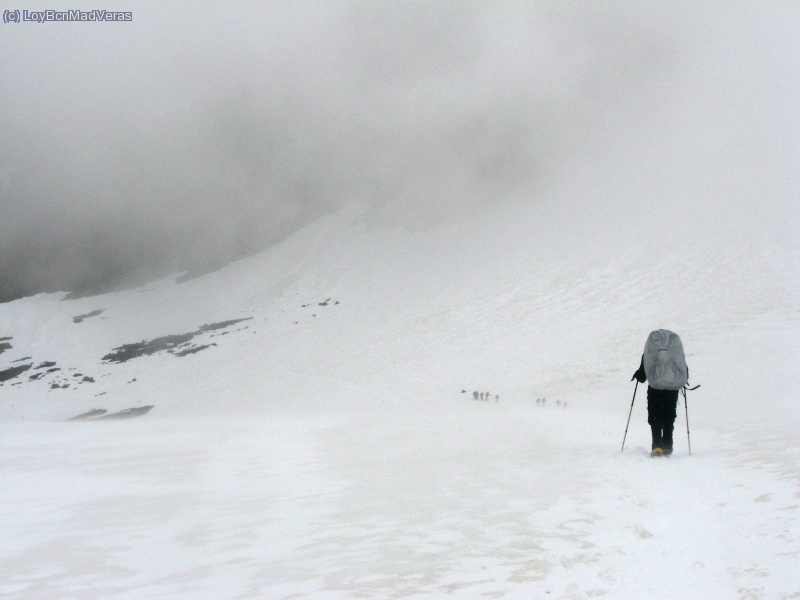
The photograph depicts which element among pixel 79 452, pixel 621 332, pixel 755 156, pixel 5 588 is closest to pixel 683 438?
pixel 5 588

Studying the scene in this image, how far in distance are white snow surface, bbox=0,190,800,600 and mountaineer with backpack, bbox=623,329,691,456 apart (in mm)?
350

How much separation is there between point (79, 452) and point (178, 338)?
33.4 meters

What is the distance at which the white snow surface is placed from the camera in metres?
3.64

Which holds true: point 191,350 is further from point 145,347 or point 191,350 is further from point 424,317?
point 424,317

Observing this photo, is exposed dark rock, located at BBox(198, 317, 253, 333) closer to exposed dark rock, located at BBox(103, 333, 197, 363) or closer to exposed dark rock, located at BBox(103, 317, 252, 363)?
exposed dark rock, located at BBox(103, 317, 252, 363)

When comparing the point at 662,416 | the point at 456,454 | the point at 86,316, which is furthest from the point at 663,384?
the point at 86,316

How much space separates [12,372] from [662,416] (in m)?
43.2

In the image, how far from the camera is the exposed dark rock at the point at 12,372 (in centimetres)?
3866

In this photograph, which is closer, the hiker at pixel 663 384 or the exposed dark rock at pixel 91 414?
the hiker at pixel 663 384

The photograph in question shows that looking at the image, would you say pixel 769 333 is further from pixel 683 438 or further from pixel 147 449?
pixel 147 449

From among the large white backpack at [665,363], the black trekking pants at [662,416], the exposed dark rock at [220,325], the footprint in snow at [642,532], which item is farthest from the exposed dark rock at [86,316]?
the footprint in snow at [642,532]

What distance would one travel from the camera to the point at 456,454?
319 inches

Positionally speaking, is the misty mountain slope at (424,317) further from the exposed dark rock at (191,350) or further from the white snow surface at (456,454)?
the exposed dark rock at (191,350)

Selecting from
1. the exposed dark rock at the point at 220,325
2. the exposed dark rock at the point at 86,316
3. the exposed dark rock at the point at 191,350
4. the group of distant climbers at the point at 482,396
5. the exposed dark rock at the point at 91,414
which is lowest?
the exposed dark rock at the point at 91,414
